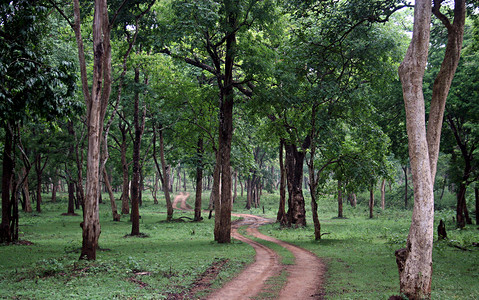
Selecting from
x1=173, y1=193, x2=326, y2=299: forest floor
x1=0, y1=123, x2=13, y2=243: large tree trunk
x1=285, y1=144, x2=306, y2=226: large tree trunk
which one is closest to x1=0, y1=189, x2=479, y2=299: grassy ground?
x1=173, y1=193, x2=326, y2=299: forest floor

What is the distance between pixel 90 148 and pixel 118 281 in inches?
180

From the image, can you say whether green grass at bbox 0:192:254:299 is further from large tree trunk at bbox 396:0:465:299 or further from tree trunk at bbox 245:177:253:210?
tree trunk at bbox 245:177:253:210

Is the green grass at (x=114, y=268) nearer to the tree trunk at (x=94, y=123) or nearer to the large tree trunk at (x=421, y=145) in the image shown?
the tree trunk at (x=94, y=123)

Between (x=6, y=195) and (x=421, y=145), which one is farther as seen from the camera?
(x=6, y=195)

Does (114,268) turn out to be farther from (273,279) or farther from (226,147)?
(226,147)

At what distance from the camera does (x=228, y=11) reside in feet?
53.2

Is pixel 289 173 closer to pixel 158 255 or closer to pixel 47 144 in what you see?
pixel 158 255

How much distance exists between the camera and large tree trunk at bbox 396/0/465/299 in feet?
25.1

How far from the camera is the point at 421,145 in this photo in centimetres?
804

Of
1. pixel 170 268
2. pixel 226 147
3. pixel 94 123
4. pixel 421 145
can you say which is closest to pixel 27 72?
pixel 94 123

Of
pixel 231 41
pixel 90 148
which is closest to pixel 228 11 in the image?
pixel 231 41

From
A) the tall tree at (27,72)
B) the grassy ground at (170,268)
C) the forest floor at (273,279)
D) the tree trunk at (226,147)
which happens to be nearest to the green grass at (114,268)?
the grassy ground at (170,268)

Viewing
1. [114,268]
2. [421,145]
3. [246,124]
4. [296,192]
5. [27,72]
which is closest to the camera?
[421,145]

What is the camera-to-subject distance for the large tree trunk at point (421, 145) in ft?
25.1
